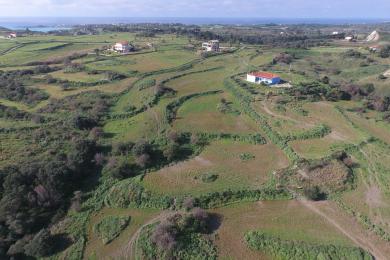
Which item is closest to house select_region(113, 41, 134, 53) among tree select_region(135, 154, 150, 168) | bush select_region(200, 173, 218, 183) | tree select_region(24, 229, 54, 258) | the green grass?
the green grass

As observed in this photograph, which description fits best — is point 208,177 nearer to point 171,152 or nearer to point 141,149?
point 171,152

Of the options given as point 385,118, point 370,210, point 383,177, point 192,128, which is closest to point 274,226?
point 370,210

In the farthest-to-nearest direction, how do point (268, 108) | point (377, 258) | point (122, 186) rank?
point (268, 108) < point (122, 186) < point (377, 258)

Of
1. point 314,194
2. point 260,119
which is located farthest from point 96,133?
point 314,194

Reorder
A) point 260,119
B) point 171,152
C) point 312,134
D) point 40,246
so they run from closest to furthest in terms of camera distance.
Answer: point 40,246
point 171,152
point 312,134
point 260,119

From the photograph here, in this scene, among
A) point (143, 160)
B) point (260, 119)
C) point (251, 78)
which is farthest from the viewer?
point (251, 78)

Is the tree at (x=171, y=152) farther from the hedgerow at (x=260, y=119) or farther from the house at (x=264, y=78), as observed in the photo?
the house at (x=264, y=78)

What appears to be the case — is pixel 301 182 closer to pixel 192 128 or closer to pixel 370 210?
pixel 370 210

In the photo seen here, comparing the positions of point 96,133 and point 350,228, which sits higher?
point 96,133
